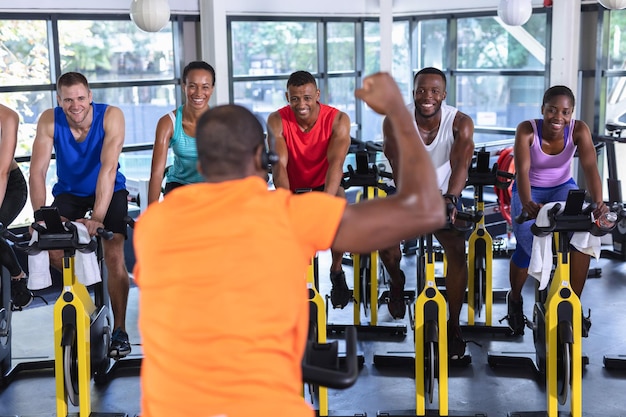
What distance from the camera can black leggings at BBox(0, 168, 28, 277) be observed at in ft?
14.5

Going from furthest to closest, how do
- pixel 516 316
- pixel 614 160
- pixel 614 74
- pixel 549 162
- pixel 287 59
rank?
pixel 287 59 → pixel 614 74 → pixel 614 160 → pixel 516 316 → pixel 549 162

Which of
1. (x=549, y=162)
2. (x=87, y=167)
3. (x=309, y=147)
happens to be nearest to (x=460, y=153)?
(x=549, y=162)

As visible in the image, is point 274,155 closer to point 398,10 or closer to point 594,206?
point 594,206

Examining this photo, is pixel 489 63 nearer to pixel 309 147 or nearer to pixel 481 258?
pixel 481 258

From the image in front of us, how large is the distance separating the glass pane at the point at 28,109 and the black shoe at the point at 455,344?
4.04 m

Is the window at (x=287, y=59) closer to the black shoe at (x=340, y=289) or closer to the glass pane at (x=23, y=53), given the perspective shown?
the glass pane at (x=23, y=53)

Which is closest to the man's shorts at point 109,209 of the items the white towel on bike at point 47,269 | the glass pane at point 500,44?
the white towel on bike at point 47,269

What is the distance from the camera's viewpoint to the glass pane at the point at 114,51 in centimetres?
712

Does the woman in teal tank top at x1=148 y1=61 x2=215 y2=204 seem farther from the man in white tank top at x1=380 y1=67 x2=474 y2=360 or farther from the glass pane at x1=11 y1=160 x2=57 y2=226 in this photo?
the glass pane at x1=11 y1=160 x2=57 y2=226

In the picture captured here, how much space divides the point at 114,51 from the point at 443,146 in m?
4.02

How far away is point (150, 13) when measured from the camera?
5.88 metres

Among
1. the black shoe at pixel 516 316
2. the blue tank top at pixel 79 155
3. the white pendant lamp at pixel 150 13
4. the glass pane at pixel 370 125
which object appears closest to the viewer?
the blue tank top at pixel 79 155

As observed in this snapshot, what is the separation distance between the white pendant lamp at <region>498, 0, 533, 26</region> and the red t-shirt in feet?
8.10

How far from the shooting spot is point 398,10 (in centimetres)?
943
